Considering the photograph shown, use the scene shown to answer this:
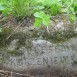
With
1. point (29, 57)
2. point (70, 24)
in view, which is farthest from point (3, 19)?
point (70, 24)

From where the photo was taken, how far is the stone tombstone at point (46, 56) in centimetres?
229

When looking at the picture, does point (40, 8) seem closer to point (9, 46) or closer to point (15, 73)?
point (9, 46)

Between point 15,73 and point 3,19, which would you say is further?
point 3,19

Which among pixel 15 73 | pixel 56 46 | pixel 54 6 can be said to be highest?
pixel 54 6

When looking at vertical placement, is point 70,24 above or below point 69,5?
below

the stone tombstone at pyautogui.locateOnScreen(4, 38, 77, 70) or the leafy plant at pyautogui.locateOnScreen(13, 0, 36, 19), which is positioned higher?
the leafy plant at pyautogui.locateOnScreen(13, 0, 36, 19)

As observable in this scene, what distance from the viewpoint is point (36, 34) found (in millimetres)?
2297

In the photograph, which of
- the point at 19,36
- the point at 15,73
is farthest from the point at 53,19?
the point at 15,73

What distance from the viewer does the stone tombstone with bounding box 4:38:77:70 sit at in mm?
2289

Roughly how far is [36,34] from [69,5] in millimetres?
387

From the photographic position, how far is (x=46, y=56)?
7.57 ft

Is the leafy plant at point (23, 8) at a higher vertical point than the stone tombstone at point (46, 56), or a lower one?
higher

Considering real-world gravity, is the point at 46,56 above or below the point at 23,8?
below

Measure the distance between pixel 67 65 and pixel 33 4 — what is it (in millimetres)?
601
